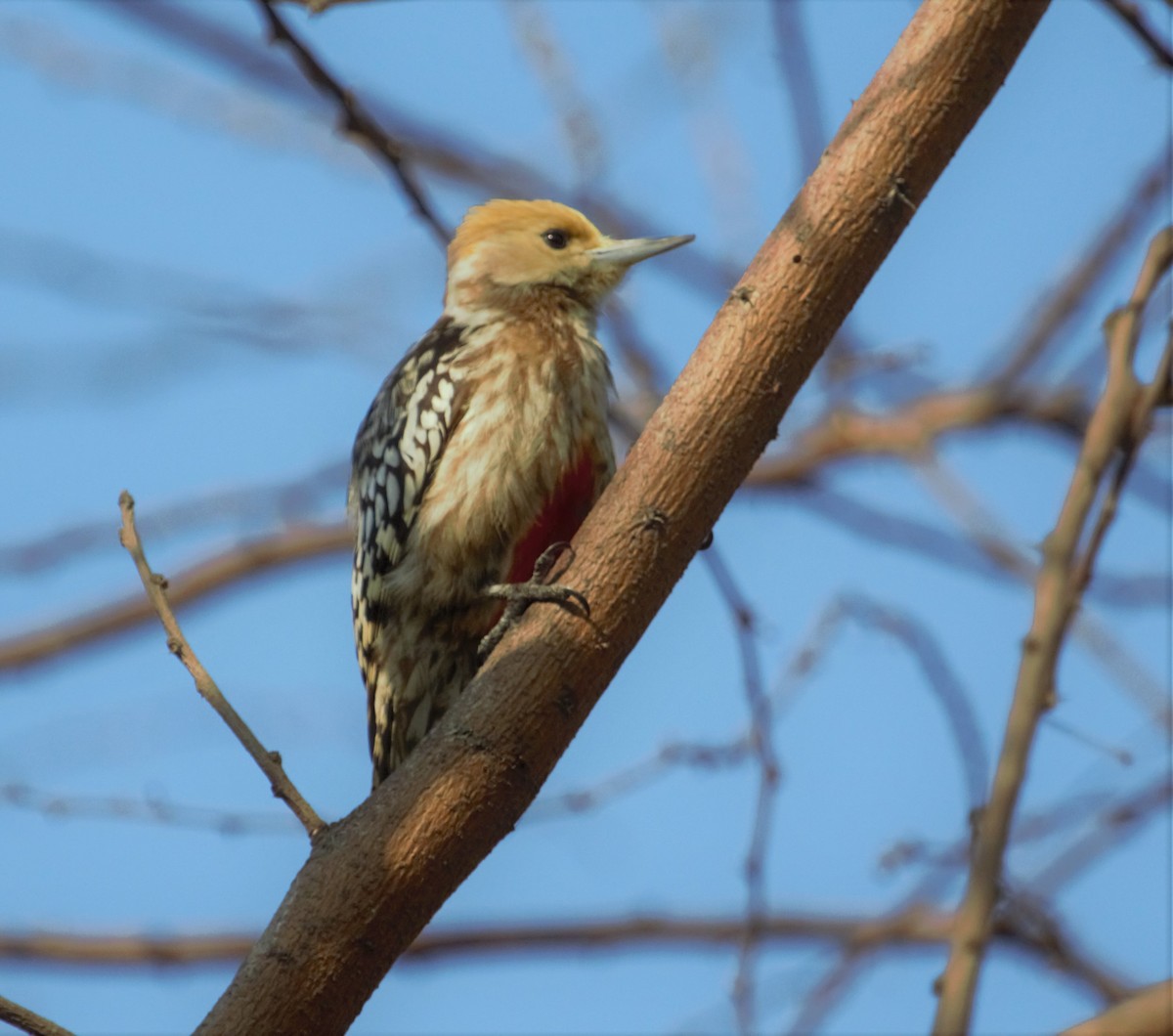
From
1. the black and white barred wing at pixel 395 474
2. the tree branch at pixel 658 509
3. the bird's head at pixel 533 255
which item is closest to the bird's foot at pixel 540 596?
the tree branch at pixel 658 509

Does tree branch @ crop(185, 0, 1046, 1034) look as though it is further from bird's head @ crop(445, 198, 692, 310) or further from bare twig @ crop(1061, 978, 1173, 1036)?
bird's head @ crop(445, 198, 692, 310)

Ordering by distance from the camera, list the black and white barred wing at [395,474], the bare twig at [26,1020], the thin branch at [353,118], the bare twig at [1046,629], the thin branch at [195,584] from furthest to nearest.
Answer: the thin branch at [195,584] < the black and white barred wing at [395,474] < the thin branch at [353,118] < the bare twig at [26,1020] < the bare twig at [1046,629]

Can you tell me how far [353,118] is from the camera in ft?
14.8

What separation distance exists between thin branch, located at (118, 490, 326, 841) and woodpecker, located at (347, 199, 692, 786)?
1331 millimetres

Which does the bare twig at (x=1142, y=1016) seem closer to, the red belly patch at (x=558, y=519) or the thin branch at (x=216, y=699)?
the thin branch at (x=216, y=699)

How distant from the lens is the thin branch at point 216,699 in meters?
3.18

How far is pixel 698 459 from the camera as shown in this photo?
346cm

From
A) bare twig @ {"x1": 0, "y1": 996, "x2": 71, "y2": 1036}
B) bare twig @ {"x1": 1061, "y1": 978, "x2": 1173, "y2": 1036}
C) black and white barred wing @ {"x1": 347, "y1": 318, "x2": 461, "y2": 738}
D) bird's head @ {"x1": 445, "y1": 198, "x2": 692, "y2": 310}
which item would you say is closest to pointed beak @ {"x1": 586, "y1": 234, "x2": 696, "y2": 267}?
bird's head @ {"x1": 445, "y1": 198, "x2": 692, "y2": 310}

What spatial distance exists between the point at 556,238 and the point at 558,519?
1.44m

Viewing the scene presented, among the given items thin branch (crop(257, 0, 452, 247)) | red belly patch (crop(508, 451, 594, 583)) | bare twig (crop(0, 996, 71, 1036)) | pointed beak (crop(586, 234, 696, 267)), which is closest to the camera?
bare twig (crop(0, 996, 71, 1036))

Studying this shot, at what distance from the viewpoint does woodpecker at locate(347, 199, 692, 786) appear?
15.9ft

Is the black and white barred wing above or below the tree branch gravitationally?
above

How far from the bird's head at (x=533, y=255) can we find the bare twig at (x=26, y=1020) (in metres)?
3.29

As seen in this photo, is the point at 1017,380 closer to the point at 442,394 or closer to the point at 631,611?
the point at 442,394
